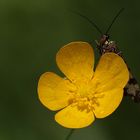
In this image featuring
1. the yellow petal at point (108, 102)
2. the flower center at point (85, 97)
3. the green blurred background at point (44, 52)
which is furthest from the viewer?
the green blurred background at point (44, 52)

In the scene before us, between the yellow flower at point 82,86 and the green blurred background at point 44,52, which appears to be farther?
the green blurred background at point 44,52

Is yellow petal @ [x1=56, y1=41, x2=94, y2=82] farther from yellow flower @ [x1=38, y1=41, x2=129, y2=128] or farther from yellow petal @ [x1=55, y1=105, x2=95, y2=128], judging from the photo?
yellow petal @ [x1=55, y1=105, x2=95, y2=128]

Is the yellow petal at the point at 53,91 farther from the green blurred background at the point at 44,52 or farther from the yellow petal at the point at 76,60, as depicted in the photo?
the green blurred background at the point at 44,52

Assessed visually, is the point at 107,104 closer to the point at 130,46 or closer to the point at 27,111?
the point at 27,111

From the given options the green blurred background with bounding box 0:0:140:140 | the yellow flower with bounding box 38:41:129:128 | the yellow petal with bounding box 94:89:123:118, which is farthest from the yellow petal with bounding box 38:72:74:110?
the green blurred background with bounding box 0:0:140:140

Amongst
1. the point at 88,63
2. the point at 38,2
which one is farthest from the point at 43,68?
the point at 88,63

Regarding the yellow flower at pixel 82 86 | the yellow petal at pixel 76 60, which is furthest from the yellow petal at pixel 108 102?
the yellow petal at pixel 76 60
